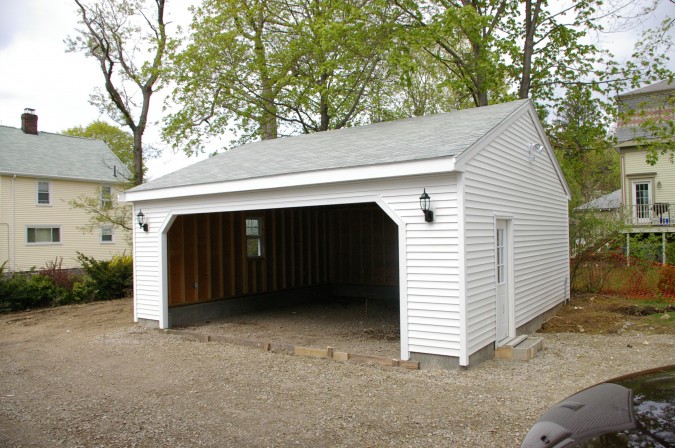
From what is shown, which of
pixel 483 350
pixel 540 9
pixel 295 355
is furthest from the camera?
pixel 540 9

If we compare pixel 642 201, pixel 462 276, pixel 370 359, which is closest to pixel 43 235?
pixel 370 359

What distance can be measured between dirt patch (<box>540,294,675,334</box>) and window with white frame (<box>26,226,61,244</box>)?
72.1 ft

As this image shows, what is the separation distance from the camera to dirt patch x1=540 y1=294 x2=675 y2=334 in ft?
29.7

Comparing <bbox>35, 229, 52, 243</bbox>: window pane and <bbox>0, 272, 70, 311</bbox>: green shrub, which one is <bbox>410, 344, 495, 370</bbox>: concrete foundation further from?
<bbox>35, 229, 52, 243</bbox>: window pane

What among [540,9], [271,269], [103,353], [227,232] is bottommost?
[103,353]

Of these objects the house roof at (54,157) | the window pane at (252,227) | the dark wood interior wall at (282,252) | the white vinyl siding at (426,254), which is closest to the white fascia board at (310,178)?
the white vinyl siding at (426,254)

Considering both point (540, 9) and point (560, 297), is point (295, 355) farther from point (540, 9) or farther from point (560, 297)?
point (540, 9)

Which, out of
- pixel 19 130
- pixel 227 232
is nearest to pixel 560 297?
pixel 227 232

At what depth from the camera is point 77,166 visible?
80.8 feet

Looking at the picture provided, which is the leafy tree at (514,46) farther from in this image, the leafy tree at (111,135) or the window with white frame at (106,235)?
the leafy tree at (111,135)

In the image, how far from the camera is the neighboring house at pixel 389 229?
21.1 feet

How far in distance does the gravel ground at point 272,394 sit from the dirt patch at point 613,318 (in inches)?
25.1

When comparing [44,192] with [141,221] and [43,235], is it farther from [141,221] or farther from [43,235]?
[141,221]

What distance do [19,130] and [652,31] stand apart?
2726 centimetres
